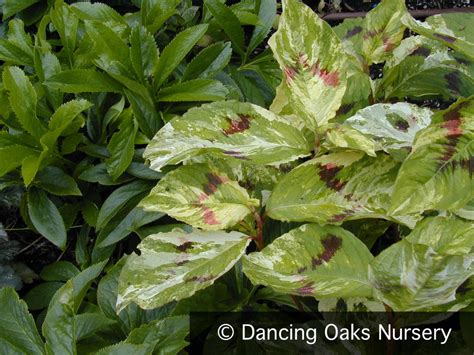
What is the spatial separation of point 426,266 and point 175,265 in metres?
0.32

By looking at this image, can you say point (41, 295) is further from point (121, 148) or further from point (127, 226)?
point (121, 148)

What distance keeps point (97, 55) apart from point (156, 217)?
42 cm

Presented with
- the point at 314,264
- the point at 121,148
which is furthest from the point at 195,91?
the point at 314,264

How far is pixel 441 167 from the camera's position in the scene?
75 cm

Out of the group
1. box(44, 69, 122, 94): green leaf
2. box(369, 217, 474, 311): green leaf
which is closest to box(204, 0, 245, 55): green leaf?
box(44, 69, 122, 94): green leaf

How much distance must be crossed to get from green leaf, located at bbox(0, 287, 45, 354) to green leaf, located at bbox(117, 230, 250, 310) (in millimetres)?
297

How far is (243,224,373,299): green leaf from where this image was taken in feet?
2.45

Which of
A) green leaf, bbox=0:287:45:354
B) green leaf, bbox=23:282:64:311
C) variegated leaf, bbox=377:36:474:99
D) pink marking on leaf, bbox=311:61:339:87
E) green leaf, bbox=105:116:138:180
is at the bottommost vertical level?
green leaf, bbox=23:282:64:311

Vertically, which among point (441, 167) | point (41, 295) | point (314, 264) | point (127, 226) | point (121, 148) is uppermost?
point (441, 167)

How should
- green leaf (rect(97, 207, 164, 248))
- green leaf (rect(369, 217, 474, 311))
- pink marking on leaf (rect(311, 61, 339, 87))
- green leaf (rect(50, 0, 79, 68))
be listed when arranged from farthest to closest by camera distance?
green leaf (rect(50, 0, 79, 68)) → green leaf (rect(97, 207, 164, 248)) → pink marking on leaf (rect(311, 61, 339, 87)) → green leaf (rect(369, 217, 474, 311))

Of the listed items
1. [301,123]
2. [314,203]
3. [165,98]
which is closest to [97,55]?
[165,98]

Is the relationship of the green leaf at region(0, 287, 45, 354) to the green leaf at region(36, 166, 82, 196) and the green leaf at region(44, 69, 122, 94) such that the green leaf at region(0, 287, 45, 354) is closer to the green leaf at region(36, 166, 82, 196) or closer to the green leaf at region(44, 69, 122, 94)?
the green leaf at region(36, 166, 82, 196)

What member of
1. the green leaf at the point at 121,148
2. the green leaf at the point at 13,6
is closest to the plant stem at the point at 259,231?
the green leaf at the point at 121,148

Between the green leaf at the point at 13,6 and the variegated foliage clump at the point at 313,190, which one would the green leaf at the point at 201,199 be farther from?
the green leaf at the point at 13,6
